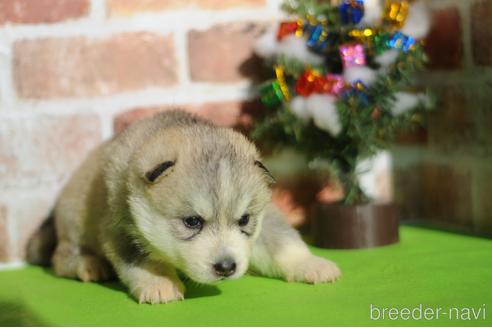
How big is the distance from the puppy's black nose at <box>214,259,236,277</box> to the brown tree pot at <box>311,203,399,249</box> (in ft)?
2.16

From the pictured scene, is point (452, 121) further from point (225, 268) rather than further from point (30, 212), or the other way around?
point (30, 212)

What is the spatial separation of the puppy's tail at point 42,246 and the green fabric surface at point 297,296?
0.11 meters

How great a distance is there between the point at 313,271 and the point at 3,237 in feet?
3.25

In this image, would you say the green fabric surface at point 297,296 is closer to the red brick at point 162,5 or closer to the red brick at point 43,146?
the red brick at point 43,146

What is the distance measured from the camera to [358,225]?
2.26 meters

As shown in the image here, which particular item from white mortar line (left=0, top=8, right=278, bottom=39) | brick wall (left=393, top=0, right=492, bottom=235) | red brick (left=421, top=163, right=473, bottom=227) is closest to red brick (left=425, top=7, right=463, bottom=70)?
brick wall (left=393, top=0, right=492, bottom=235)

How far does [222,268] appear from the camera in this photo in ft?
5.51

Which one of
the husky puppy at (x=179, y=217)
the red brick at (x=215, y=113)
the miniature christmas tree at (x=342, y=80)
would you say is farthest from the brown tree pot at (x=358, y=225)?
the red brick at (x=215, y=113)

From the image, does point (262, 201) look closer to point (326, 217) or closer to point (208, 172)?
point (208, 172)

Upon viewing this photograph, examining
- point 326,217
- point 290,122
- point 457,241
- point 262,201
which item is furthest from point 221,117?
point 457,241

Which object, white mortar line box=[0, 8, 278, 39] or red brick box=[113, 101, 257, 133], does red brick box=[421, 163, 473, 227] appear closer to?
red brick box=[113, 101, 257, 133]

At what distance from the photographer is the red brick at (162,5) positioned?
2361 millimetres

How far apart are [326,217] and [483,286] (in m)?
0.65

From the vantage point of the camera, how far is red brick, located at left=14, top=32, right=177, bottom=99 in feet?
7.56
